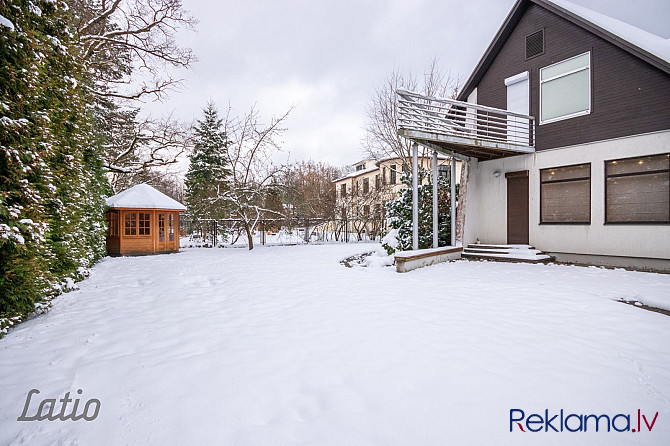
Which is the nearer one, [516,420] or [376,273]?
[516,420]

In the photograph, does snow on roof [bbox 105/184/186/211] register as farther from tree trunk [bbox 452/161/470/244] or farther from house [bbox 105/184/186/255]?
tree trunk [bbox 452/161/470/244]

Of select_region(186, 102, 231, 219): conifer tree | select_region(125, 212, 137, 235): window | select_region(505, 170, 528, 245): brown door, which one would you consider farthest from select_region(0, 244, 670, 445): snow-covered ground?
select_region(186, 102, 231, 219): conifer tree

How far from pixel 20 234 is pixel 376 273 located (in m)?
5.76

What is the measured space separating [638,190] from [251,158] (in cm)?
1231

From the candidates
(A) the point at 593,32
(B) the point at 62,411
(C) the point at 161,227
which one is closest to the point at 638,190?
(A) the point at 593,32

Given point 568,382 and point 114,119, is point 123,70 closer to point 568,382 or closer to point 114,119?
point 114,119

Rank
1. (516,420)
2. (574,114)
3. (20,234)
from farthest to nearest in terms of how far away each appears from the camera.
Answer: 1. (574,114)
2. (20,234)
3. (516,420)

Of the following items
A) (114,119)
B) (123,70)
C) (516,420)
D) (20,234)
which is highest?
(123,70)

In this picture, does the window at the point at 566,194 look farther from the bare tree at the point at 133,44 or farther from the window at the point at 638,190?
the bare tree at the point at 133,44

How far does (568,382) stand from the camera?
7.51ft

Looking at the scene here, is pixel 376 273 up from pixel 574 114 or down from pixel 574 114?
down

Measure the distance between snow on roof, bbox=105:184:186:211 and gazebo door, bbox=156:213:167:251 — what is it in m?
0.64

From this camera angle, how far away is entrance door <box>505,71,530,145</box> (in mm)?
9133

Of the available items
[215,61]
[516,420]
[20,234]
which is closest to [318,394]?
[516,420]
